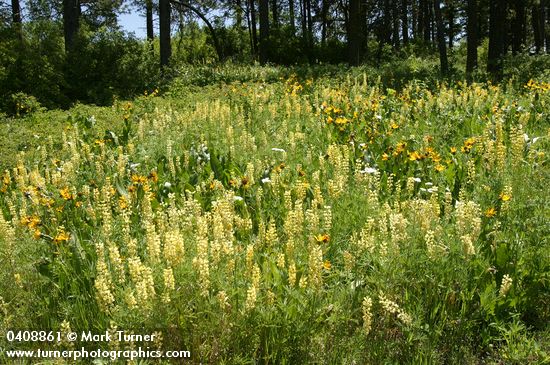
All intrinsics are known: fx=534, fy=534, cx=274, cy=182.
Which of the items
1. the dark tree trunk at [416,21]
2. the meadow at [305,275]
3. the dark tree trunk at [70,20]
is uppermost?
the dark tree trunk at [416,21]

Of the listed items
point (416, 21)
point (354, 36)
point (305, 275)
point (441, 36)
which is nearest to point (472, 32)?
point (441, 36)

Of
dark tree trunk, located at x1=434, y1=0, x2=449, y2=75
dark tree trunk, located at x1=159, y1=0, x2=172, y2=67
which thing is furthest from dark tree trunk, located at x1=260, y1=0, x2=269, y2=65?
dark tree trunk, located at x1=434, y1=0, x2=449, y2=75

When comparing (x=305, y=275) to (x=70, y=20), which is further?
(x=70, y=20)

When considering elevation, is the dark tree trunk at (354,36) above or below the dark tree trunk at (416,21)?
below

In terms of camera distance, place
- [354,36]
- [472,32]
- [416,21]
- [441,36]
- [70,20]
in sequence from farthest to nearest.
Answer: [416,21] < [354,36] < [441,36] < [70,20] < [472,32]

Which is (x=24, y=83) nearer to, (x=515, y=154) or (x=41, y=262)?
(x=41, y=262)

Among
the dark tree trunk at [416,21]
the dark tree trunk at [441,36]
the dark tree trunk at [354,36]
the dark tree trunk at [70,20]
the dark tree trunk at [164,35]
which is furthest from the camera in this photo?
the dark tree trunk at [416,21]

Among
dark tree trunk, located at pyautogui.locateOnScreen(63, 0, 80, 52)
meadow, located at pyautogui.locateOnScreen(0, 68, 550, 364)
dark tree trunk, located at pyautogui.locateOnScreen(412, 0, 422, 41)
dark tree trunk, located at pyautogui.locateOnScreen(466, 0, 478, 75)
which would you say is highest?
dark tree trunk, located at pyautogui.locateOnScreen(412, 0, 422, 41)

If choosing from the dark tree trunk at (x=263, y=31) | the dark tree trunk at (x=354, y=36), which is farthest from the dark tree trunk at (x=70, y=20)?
the dark tree trunk at (x=354, y=36)

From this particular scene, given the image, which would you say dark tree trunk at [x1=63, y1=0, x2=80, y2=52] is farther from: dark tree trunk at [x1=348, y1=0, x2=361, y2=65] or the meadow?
the meadow

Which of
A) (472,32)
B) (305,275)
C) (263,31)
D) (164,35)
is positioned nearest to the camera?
(305,275)

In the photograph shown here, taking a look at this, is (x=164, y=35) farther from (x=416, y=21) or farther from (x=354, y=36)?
(x=416, y=21)

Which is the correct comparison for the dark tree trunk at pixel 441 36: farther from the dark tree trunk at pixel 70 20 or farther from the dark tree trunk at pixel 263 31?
the dark tree trunk at pixel 70 20

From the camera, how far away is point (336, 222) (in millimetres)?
4066
